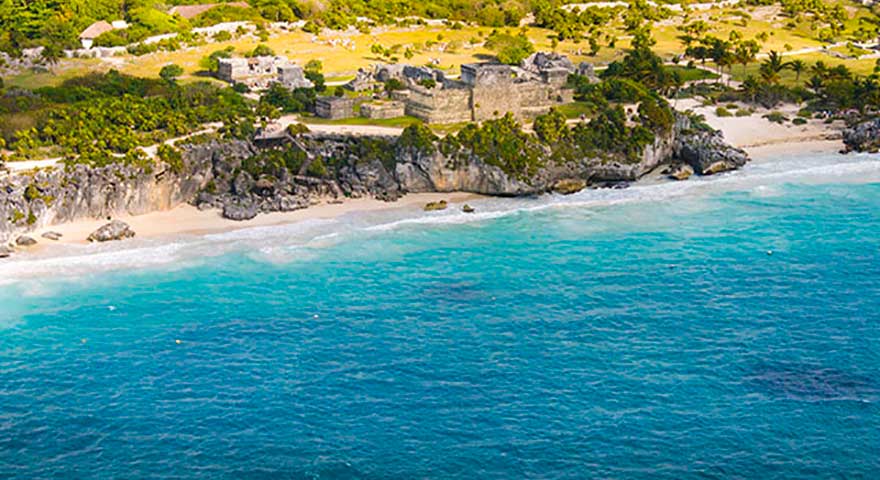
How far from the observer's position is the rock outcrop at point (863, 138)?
125125 mm

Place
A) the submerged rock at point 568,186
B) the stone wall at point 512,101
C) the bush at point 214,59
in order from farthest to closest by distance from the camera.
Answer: the bush at point 214,59, the stone wall at point 512,101, the submerged rock at point 568,186

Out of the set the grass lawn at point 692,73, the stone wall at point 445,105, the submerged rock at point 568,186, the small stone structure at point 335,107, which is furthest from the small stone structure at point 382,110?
the grass lawn at point 692,73

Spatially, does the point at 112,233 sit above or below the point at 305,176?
below

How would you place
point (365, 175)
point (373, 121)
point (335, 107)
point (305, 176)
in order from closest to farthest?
point (365, 175) < point (305, 176) < point (373, 121) < point (335, 107)

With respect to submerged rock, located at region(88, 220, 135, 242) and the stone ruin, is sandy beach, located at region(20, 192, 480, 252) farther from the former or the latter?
the stone ruin

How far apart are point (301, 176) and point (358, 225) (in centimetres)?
1230

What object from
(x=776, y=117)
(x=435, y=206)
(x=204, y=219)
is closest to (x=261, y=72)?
(x=204, y=219)

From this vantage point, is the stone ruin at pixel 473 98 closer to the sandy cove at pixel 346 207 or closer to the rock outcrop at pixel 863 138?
the sandy cove at pixel 346 207

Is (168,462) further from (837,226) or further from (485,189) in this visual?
(837,226)

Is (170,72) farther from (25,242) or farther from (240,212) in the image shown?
(25,242)

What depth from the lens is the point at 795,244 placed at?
93938 mm

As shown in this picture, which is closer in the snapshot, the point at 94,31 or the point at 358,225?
the point at 358,225

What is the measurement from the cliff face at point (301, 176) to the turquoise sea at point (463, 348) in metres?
5.80

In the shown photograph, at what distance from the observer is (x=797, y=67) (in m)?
149
